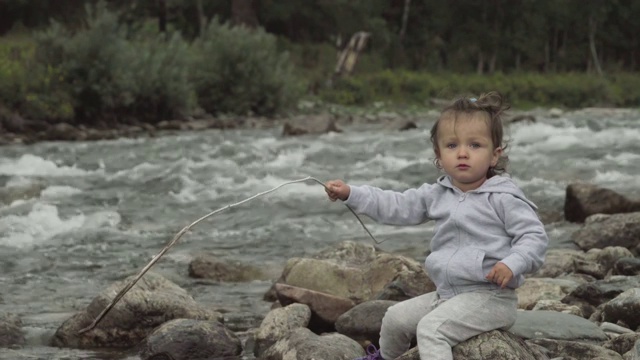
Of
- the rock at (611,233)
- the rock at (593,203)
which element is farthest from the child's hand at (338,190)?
the rock at (593,203)

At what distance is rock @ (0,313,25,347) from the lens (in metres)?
6.11

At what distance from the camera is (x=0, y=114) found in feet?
69.9

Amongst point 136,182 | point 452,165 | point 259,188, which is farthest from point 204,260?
point 136,182

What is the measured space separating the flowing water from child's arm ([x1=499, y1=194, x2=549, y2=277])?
1744mm

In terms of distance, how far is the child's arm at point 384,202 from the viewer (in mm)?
4242

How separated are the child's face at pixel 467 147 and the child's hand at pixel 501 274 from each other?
0.43 m

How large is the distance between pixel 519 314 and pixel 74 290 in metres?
3.72

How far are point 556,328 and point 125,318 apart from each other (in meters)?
A: 2.53

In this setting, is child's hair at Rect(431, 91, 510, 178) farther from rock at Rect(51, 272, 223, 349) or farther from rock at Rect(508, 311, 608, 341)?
rock at Rect(51, 272, 223, 349)

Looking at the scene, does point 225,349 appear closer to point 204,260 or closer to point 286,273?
point 286,273

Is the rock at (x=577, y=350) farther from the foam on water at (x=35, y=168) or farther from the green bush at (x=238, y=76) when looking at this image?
the green bush at (x=238, y=76)

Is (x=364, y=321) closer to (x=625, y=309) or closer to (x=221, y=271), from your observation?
(x=625, y=309)

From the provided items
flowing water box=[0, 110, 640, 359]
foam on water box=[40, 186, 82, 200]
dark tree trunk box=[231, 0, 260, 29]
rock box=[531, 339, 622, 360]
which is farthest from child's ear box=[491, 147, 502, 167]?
dark tree trunk box=[231, 0, 260, 29]

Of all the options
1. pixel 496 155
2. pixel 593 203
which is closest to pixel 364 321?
pixel 496 155
